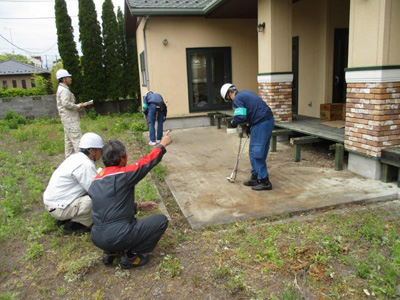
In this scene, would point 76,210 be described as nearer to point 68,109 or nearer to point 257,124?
point 257,124

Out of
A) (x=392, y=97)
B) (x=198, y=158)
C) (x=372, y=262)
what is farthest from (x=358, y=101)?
(x=198, y=158)

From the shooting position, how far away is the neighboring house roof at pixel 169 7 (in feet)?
31.3

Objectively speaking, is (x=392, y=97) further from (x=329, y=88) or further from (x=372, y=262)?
→ (x=329, y=88)

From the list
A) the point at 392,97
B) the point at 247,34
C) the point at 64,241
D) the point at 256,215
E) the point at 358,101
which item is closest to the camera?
the point at 64,241

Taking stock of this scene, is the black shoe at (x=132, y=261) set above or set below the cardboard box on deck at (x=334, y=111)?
below

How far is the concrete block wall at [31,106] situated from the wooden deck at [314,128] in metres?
11.2

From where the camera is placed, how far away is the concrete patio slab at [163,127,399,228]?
13.9ft

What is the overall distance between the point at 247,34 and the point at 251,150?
277 inches

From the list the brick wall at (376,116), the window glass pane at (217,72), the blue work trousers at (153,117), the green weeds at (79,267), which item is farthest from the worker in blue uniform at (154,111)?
the green weeds at (79,267)

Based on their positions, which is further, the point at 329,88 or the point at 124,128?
the point at 124,128

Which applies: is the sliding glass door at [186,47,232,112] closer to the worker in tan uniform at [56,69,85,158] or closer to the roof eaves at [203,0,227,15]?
the roof eaves at [203,0,227,15]

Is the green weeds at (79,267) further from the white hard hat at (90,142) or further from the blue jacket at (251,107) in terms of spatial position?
the blue jacket at (251,107)

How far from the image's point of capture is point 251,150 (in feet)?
16.2

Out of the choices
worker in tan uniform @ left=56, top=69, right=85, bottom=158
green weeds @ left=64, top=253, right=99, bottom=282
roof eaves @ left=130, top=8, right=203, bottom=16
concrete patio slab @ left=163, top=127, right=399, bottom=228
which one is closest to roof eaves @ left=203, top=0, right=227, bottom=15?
roof eaves @ left=130, top=8, right=203, bottom=16
